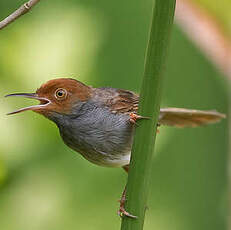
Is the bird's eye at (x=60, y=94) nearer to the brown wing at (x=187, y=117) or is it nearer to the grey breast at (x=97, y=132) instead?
the grey breast at (x=97, y=132)

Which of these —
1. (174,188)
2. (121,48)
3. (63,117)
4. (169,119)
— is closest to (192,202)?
(174,188)

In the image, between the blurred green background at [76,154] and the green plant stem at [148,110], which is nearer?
the green plant stem at [148,110]

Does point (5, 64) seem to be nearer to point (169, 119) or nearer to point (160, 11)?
point (169, 119)

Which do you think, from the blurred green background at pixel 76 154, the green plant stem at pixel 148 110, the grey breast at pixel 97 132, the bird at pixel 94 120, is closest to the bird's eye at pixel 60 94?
the bird at pixel 94 120

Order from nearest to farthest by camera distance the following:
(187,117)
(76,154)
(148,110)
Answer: (148,110) < (187,117) < (76,154)

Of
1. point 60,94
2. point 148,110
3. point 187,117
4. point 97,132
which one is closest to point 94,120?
point 97,132

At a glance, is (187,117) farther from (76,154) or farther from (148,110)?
(148,110)
